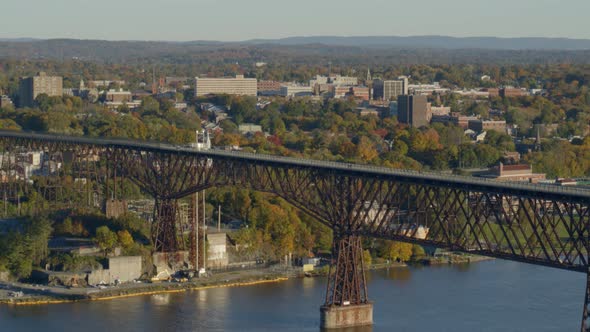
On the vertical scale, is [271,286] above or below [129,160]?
below

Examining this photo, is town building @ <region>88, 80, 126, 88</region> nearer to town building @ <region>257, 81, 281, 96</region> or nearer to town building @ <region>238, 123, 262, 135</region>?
town building @ <region>257, 81, 281, 96</region>

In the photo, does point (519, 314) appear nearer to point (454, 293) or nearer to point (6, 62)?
point (454, 293)

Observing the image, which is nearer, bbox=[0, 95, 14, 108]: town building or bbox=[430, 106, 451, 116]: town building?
bbox=[0, 95, 14, 108]: town building

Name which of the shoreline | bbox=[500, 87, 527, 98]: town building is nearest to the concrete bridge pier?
the shoreline

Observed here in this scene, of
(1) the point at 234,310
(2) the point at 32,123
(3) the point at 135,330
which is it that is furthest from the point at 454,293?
(2) the point at 32,123

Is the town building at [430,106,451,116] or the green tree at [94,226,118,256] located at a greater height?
the green tree at [94,226,118,256]

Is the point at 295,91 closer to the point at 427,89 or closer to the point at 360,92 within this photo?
the point at 360,92
